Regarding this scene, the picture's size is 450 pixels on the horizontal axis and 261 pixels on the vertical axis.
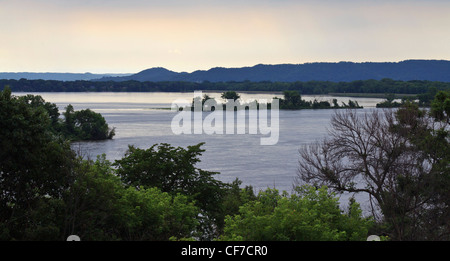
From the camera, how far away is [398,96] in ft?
639

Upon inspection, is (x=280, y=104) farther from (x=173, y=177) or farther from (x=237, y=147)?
(x=173, y=177)

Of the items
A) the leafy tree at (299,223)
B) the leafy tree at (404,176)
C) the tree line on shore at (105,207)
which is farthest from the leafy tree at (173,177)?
the leafy tree at (299,223)

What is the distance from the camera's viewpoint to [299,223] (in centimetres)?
1477

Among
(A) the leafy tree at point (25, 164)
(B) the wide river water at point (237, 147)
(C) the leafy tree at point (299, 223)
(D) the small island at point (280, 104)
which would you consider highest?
(A) the leafy tree at point (25, 164)

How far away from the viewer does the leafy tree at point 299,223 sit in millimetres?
14531

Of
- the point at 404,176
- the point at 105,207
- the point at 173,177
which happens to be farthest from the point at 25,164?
the point at 404,176

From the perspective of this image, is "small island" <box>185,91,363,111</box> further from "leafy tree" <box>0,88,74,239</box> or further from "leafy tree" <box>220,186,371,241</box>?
"leafy tree" <box>0,88,74,239</box>

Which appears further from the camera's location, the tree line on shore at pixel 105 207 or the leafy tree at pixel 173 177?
the leafy tree at pixel 173 177

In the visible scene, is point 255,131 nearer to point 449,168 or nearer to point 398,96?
point 449,168

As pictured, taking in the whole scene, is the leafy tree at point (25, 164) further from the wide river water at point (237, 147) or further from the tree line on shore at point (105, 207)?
the wide river water at point (237, 147)

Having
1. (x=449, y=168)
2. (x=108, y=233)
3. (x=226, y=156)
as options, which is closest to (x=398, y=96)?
(x=226, y=156)

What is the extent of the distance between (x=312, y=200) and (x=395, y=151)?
8.85 meters
